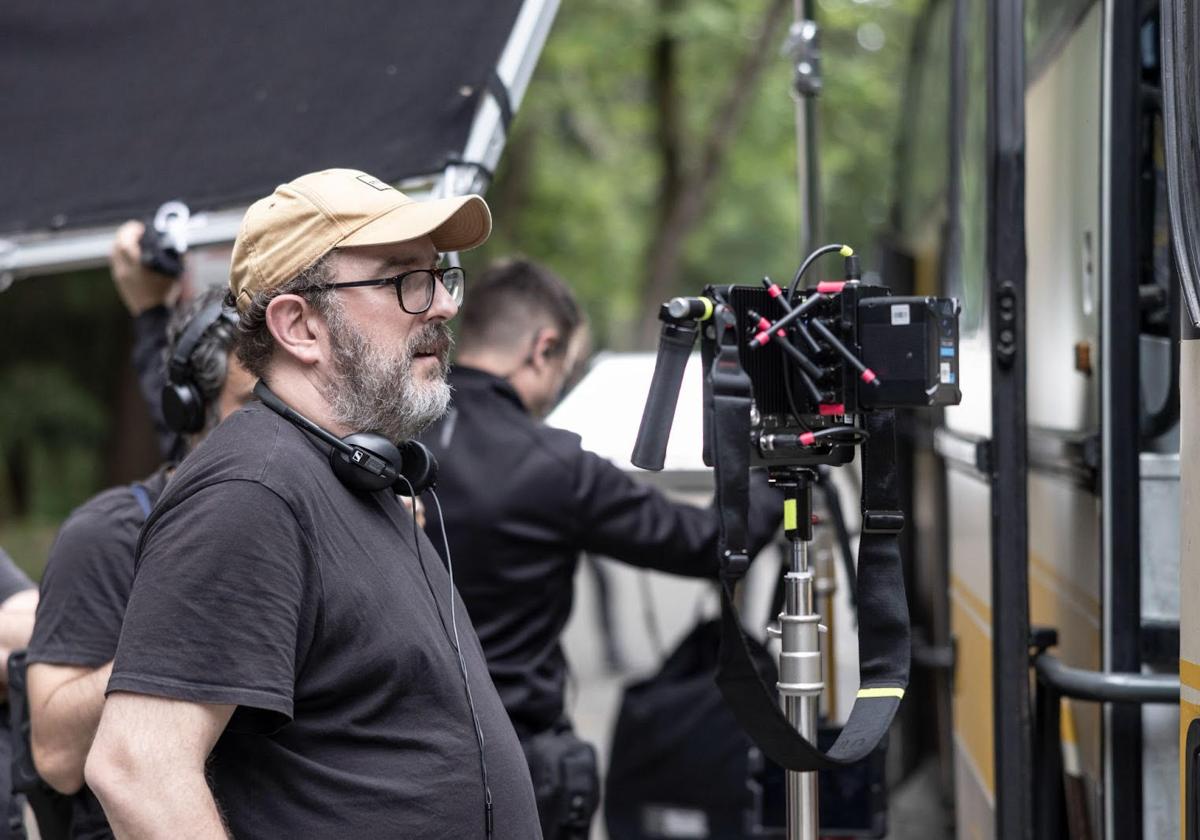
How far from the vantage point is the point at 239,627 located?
197 centimetres

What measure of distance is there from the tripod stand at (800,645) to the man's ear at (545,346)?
1.58m

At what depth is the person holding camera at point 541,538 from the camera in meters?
3.57

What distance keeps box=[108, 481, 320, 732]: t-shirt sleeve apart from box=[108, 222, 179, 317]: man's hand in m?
1.57

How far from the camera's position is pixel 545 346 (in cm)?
390

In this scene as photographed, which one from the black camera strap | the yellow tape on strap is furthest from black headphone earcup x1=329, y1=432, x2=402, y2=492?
the yellow tape on strap

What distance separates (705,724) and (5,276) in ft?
7.65

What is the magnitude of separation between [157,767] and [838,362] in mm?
1135

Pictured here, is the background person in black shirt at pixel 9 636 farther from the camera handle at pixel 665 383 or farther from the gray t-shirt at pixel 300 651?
the camera handle at pixel 665 383

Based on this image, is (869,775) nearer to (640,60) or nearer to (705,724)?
(705,724)

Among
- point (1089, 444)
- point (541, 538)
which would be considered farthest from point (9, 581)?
point (1089, 444)

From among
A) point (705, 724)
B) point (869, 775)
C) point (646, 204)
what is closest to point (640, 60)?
point (646, 204)

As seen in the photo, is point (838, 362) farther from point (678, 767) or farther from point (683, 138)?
point (683, 138)

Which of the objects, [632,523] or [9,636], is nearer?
[9,636]

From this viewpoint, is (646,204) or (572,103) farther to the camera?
(646,204)
